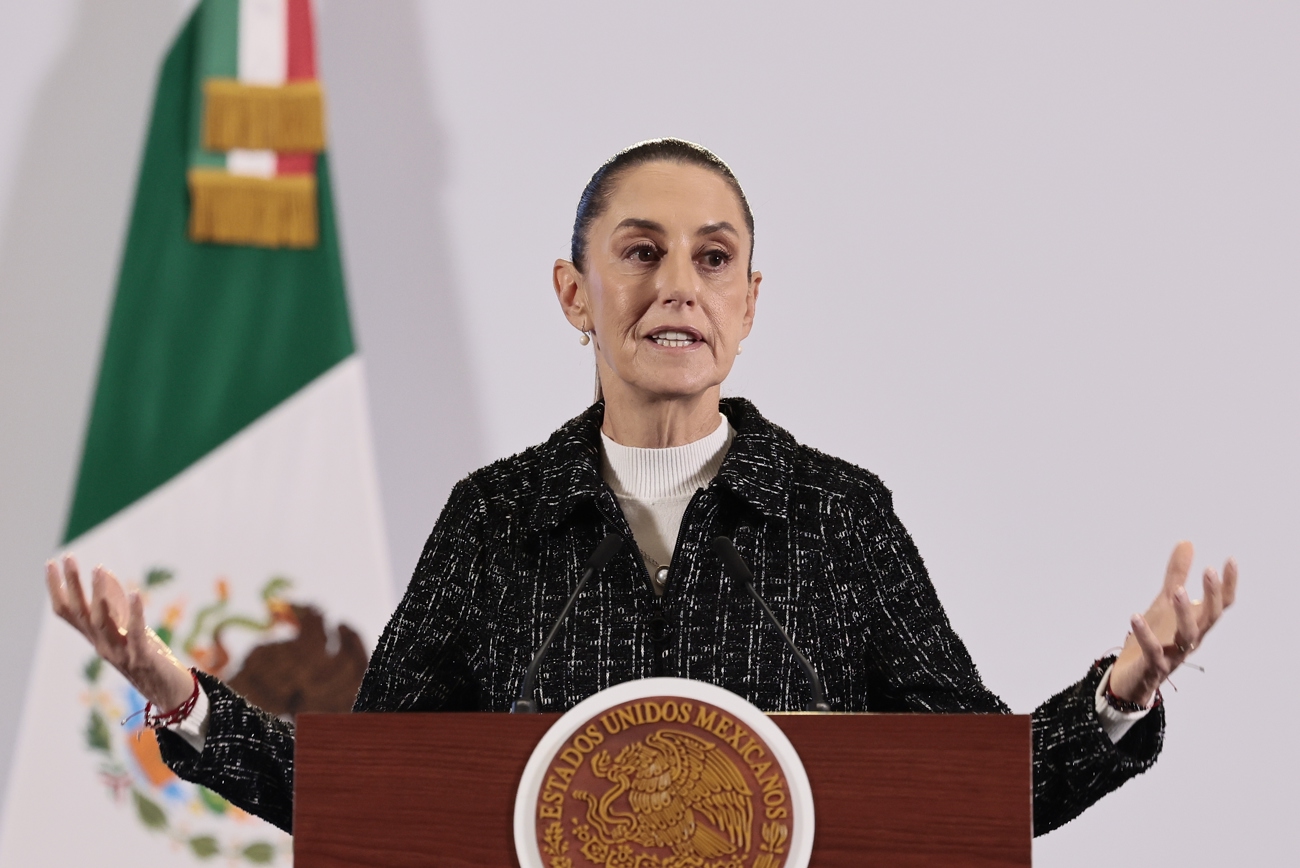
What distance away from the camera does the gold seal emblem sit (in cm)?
105

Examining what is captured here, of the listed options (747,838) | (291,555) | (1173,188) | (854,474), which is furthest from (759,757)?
(1173,188)

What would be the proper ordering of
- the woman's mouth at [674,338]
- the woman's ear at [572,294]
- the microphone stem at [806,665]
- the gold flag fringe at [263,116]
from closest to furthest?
the microphone stem at [806,665], the woman's mouth at [674,338], the woman's ear at [572,294], the gold flag fringe at [263,116]

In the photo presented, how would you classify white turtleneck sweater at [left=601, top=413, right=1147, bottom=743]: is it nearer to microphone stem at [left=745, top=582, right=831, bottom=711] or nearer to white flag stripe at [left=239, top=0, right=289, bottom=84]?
microphone stem at [left=745, top=582, right=831, bottom=711]

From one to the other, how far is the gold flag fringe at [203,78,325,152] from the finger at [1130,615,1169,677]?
2.07 metres

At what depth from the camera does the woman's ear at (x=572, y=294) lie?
68.6 inches

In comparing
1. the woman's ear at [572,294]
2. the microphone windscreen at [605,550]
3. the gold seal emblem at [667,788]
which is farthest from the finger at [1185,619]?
the woman's ear at [572,294]

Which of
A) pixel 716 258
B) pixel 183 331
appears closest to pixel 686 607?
pixel 716 258

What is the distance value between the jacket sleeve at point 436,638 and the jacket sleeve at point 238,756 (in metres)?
0.16

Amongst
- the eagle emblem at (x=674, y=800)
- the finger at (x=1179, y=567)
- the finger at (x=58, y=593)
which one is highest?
the finger at (x=1179, y=567)

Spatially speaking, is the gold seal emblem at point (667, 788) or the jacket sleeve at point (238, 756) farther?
the jacket sleeve at point (238, 756)

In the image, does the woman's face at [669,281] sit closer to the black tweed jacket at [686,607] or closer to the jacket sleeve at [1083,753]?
the black tweed jacket at [686,607]

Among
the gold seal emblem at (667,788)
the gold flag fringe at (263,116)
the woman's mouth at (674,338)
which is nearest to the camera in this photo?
the gold seal emblem at (667,788)

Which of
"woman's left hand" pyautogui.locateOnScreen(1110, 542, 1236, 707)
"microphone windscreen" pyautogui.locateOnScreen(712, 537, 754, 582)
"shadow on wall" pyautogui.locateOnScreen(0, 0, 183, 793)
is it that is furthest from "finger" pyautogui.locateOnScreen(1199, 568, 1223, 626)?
"shadow on wall" pyautogui.locateOnScreen(0, 0, 183, 793)

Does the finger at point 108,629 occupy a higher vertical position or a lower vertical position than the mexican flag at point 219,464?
lower
